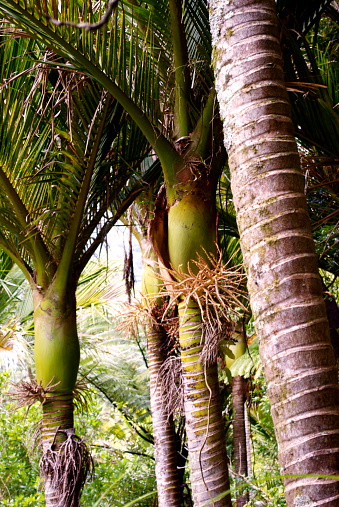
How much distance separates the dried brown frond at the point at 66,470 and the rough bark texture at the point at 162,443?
0.70 meters

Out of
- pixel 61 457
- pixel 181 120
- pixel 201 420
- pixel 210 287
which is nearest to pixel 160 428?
pixel 61 457

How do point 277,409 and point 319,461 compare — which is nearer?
point 319,461

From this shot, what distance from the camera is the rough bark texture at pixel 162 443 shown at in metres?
3.74

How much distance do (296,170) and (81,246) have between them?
239 centimetres

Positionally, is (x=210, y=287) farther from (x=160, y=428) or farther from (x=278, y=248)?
(x=160, y=428)

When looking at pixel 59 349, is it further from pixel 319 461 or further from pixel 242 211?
pixel 319 461

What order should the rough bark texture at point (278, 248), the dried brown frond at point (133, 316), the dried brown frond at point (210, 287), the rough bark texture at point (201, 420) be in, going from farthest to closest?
the dried brown frond at point (133, 316), the dried brown frond at point (210, 287), the rough bark texture at point (201, 420), the rough bark texture at point (278, 248)

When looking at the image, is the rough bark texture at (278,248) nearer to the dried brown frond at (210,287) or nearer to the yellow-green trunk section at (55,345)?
the dried brown frond at (210,287)

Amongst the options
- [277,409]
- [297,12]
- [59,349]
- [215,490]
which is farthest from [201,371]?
[297,12]

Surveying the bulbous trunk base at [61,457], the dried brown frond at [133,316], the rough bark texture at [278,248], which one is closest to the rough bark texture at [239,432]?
the dried brown frond at [133,316]

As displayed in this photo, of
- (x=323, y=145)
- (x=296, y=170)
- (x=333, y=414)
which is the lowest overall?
(x=333, y=414)

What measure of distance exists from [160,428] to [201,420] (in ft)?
4.98

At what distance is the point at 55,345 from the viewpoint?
3307mm

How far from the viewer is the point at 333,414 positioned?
47.4 inches
